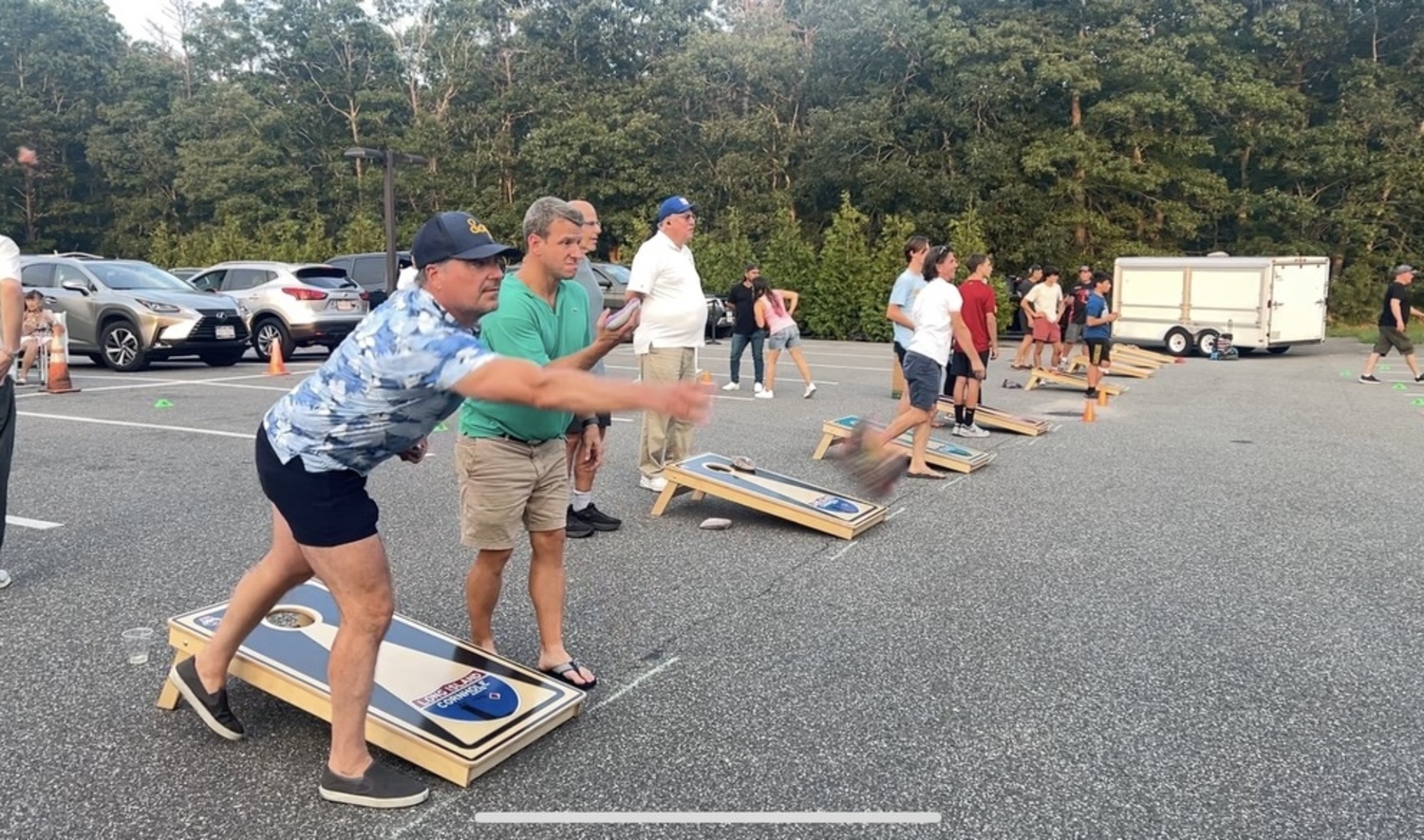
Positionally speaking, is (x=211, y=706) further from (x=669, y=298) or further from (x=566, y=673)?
(x=669, y=298)

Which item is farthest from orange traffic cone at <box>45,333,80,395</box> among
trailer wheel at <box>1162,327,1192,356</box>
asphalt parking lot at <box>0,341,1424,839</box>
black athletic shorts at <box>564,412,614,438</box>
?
trailer wheel at <box>1162,327,1192,356</box>

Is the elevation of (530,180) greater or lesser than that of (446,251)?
greater

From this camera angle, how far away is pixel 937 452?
27.8ft

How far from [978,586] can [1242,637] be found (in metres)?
1.25

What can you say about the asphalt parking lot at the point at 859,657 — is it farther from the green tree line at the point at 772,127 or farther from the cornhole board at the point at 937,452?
the green tree line at the point at 772,127

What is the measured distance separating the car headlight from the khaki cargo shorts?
13.3 meters

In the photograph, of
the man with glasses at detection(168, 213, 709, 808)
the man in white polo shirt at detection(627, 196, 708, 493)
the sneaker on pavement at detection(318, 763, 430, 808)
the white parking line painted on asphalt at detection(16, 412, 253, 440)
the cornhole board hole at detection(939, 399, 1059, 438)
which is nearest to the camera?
the man with glasses at detection(168, 213, 709, 808)

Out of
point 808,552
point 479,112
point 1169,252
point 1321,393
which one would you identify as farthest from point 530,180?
point 808,552

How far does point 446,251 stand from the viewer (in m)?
2.88

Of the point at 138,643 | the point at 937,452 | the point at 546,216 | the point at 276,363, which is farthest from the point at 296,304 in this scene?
the point at 546,216

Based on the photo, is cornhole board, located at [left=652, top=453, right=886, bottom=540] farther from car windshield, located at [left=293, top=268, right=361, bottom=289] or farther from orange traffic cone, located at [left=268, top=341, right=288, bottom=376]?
car windshield, located at [left=293, top=268, right=361, bottom=289]

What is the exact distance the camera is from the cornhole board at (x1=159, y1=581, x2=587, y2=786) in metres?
3.25

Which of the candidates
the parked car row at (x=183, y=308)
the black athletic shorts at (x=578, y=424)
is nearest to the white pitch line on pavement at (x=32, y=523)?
the black athletic shorts at (x=578, y=424)

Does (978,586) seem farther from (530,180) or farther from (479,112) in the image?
(479,112)
